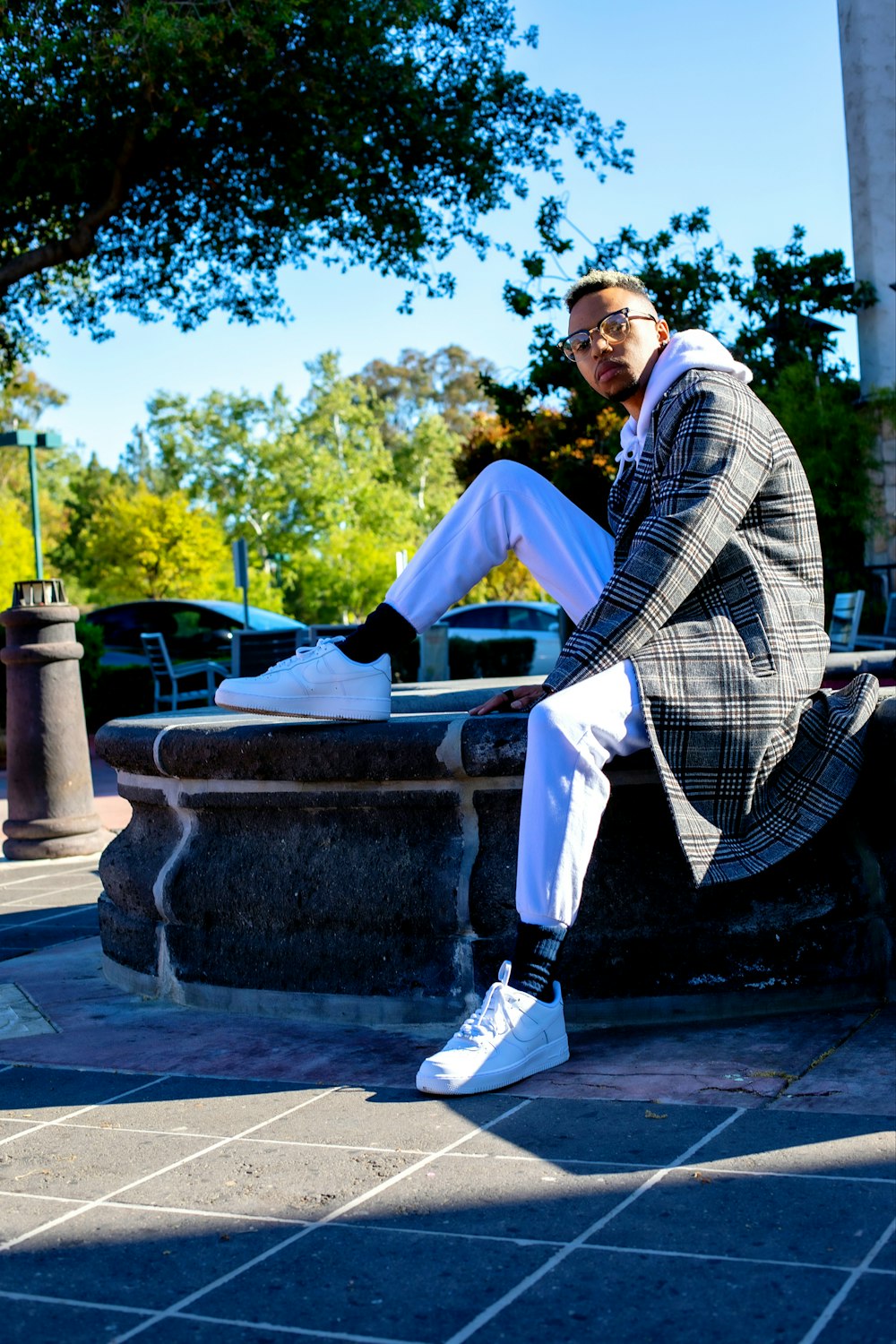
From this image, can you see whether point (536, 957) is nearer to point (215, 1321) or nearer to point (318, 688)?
point (318, 688)

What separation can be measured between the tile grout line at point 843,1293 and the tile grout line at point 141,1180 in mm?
1133

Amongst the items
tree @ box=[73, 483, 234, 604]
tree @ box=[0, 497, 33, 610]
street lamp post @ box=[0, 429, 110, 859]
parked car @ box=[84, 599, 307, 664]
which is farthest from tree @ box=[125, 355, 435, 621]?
street lamp post @ box=[0, 429, 110, 859]

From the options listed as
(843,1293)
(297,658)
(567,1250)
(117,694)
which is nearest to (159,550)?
(117,694)

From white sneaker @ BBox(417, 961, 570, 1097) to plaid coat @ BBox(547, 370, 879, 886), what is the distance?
43cm

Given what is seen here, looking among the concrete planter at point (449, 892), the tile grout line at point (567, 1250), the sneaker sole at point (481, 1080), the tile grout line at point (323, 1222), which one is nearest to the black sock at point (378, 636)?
the concrete planter at point (449, 892)

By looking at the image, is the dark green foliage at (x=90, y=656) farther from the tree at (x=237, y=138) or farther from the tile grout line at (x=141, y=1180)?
the tile grout line at (x=141, y=1180)

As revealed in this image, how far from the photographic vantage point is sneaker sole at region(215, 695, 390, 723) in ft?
10.6

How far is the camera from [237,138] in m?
15.2

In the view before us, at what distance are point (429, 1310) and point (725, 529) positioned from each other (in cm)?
171

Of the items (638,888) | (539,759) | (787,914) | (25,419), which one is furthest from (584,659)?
(25,419)

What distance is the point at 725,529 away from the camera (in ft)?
9.64

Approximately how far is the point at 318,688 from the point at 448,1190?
135cm

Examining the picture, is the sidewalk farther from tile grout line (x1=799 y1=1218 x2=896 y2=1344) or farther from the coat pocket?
the coat pocket

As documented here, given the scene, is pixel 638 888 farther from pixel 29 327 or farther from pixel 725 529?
pixel 29 327
